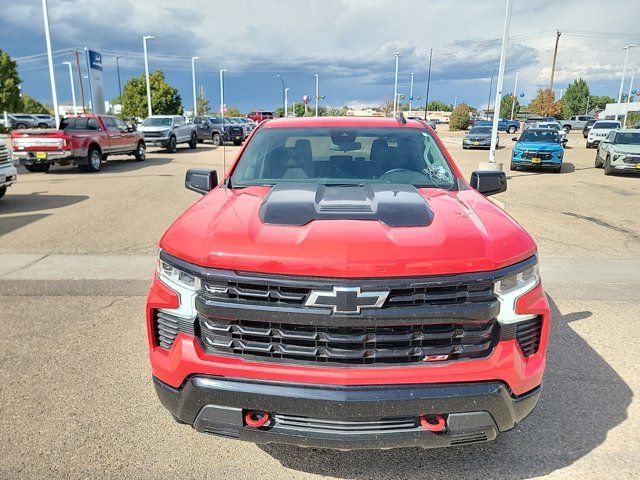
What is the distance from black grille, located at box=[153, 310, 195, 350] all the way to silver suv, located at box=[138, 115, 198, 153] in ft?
79.1

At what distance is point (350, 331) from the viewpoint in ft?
7.01

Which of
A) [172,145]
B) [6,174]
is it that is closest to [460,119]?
[172,145]

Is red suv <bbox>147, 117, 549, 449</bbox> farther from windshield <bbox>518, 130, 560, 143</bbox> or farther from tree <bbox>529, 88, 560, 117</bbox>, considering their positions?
tree <bbox>529, 88, 560, 117</bbox>

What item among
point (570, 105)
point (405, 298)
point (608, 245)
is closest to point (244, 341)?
point (405, 298)

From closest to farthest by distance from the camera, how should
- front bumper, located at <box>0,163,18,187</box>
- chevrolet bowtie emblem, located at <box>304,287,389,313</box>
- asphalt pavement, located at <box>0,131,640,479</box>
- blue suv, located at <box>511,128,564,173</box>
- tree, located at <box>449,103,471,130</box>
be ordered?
chevrolet bowtie emblem, located at <box>304,287,389,313</box> < asphalt pavement, located at <box>0,131,640,479</box> < front bumper, located at <box>0,163,18,187</box> < blue suv, located at <box>511,128,564,173</box> < tree, located at <box>449,103,471,130</box>

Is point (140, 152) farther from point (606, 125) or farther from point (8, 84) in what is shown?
point (8, 84)

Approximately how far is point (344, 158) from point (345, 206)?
1.28m

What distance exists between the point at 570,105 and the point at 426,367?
366 ft

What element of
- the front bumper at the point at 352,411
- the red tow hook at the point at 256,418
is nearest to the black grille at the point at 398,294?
the front bumper at the point at 352,411

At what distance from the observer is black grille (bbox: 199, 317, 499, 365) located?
214 cm

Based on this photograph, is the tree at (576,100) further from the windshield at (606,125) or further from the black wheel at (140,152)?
the black wheel at (140,152)

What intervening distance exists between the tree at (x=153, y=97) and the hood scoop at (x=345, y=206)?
179 feet

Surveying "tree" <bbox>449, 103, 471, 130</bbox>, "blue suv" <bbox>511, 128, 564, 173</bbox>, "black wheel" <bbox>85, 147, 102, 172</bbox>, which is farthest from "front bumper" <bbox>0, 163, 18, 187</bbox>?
"tree" <bbox>449, 103, 471, 130</bbox>

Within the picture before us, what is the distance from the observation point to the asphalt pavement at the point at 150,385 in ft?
8.87
